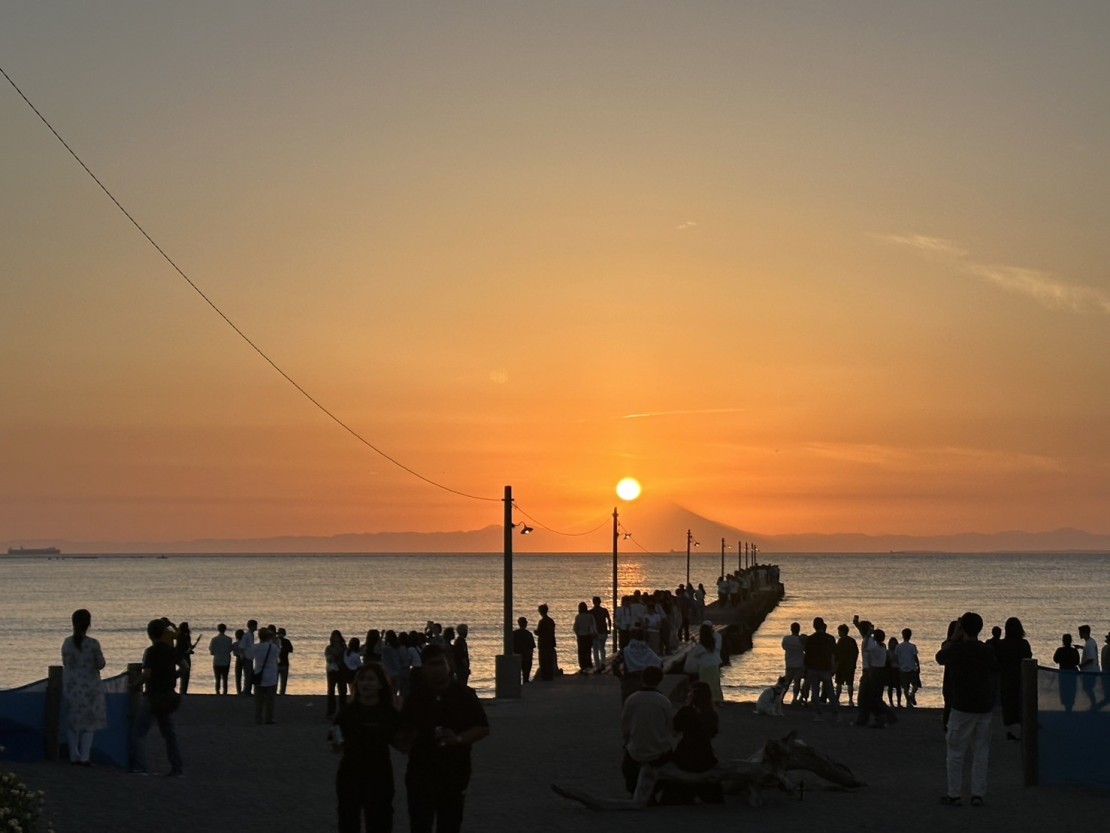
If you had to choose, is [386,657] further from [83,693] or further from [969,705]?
[969,705]

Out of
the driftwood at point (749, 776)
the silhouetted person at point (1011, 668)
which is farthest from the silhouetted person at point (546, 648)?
the driftwood at point (749, 776)

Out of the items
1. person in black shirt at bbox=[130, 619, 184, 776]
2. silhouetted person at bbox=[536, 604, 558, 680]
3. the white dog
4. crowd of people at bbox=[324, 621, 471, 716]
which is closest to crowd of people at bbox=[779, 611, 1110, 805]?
the white dog

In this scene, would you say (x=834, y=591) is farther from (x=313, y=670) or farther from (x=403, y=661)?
(x=403, y=661)

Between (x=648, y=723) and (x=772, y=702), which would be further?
(x=772, y=702)

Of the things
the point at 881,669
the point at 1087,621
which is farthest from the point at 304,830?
the point at 1087,621

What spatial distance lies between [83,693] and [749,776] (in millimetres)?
7790

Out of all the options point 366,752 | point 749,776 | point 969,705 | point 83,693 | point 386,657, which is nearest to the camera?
point 366,752

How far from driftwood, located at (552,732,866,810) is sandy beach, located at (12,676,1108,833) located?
152mm

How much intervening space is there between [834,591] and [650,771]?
167 m

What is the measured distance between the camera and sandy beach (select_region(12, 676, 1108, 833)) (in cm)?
1440

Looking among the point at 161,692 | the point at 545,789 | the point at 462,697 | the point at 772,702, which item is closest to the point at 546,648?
the point at 772,702

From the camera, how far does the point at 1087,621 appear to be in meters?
111

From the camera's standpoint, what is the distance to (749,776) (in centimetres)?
Result: 1578

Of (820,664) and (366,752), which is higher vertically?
(366,752)
